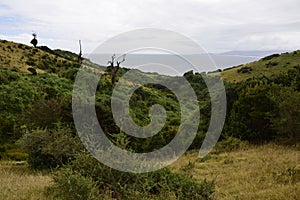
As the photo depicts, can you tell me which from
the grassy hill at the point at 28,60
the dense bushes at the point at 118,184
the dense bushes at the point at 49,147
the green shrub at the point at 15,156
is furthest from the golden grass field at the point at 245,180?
the grassy hill at the point at 28,60

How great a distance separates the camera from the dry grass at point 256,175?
284 inches

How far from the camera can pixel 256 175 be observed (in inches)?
380

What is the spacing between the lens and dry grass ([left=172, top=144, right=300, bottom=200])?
284 inches

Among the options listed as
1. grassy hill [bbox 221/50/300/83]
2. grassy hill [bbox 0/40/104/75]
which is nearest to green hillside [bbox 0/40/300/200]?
grassy hill [bbox 0/40/104/75]

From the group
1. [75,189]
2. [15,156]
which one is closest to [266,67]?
[15,156]

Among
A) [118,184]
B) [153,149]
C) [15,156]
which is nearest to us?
[118,184]

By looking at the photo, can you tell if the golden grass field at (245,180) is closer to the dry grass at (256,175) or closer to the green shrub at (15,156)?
the dry grass at (256,175)

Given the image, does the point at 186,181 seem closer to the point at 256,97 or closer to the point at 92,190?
the point at 92,190

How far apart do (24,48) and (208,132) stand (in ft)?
151

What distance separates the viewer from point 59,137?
13.3m

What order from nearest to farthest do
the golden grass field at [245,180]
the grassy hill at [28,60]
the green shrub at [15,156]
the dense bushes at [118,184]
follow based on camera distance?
the dense bushes at [118,184] → the golden grass field at [245,180] → the green shrub at [15,156] → the grassy hill at [28,60]

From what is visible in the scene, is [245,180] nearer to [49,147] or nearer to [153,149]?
[49,147]

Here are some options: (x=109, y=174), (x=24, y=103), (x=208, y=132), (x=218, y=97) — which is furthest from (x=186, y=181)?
(x=24, y=103)

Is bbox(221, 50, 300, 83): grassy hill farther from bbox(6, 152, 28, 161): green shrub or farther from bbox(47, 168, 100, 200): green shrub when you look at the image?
bbox(47, 168, 100, 200): green shrub
